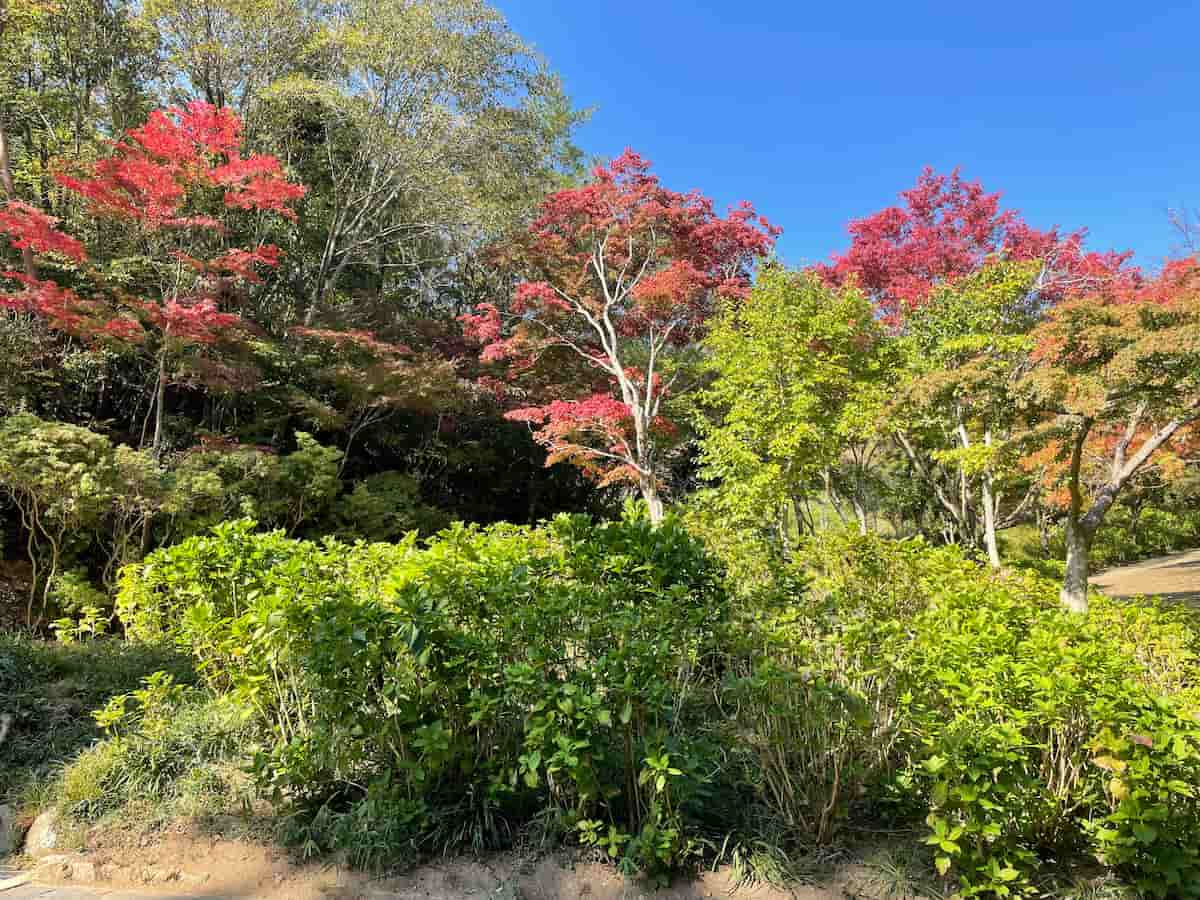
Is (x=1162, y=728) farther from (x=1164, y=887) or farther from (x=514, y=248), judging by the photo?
(x=514, y=248)

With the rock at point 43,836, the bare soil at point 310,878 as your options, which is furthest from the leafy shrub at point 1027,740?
the rock at point 43,836

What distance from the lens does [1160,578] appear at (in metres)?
10.4

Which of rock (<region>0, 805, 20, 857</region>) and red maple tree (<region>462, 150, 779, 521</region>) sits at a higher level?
red maple tree (<region>462, 150, 779, 521</region>)

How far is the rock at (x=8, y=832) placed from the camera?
7.39ft

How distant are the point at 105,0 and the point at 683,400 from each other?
9.07 meters

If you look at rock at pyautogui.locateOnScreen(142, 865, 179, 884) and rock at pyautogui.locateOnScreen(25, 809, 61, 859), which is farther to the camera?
rock at pyautogui.locateOnScreen(25, 809, 61, 859)

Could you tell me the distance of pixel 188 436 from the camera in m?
7.43

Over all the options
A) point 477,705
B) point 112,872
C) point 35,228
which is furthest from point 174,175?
point 477,705

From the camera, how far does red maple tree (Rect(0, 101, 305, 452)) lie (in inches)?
224

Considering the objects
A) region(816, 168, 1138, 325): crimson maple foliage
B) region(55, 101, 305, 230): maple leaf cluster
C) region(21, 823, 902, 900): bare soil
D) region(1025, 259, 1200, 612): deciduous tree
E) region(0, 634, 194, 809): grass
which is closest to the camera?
region(21, 823, 902, 900): bare soil

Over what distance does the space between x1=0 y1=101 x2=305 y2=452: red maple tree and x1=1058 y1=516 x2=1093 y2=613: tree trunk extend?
7.52 metres

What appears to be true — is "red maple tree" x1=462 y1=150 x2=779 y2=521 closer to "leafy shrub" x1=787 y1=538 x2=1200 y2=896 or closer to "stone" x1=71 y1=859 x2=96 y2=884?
"leafy shrub" x1=787 y1=538 x2=1200 y2=896

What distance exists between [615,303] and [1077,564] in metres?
6.02

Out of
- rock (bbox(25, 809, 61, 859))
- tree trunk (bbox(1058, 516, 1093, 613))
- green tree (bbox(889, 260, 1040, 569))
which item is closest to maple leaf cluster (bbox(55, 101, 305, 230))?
rock (bbox(25, 809, 61, 859))
